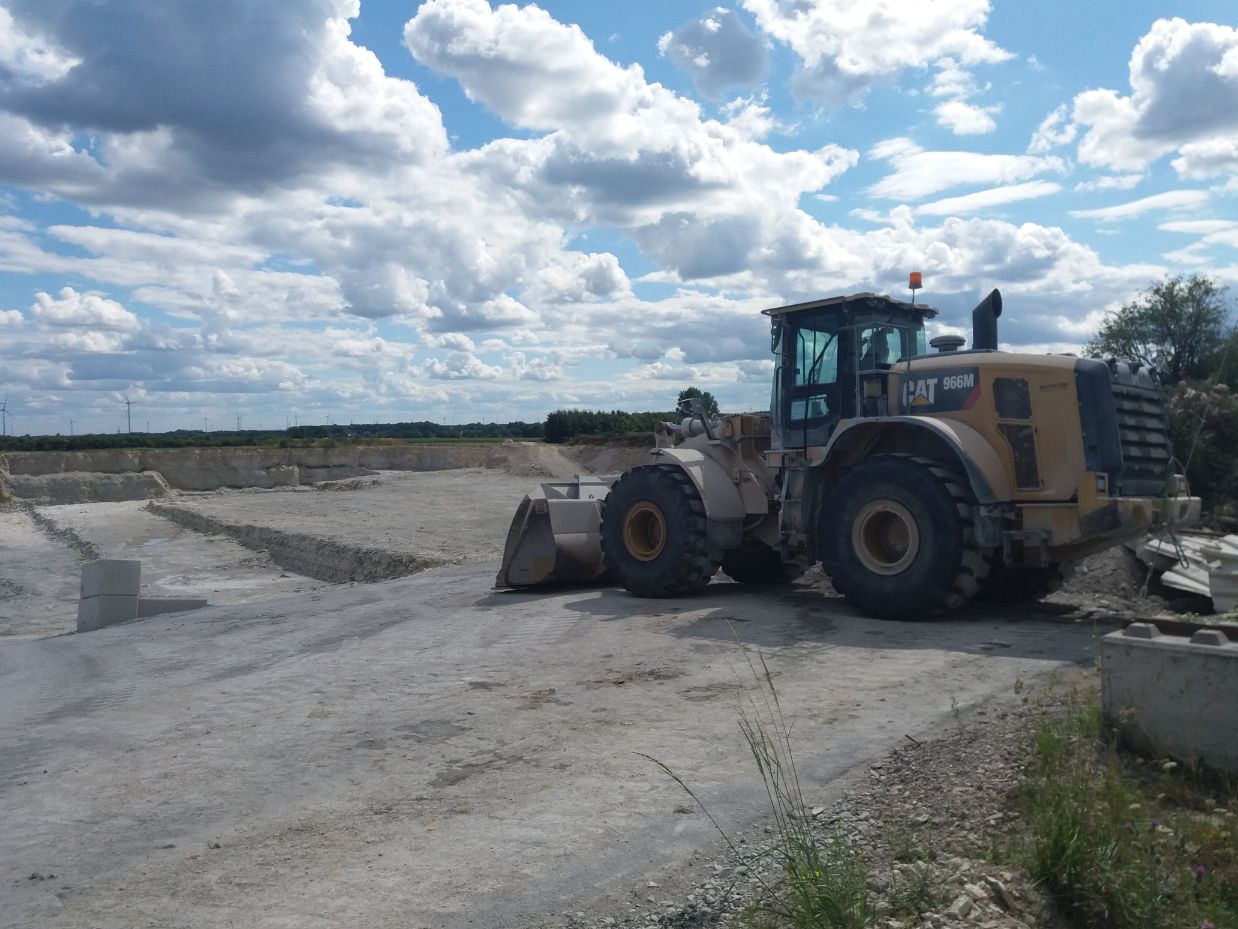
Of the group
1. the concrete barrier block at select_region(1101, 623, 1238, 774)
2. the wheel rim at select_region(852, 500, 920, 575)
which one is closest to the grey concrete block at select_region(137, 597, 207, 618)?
the wheel rim at select_region(852, 500, 920, 575)

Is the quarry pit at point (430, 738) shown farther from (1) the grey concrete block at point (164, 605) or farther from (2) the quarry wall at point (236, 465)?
(2) the quarry wall at point (236, 465)

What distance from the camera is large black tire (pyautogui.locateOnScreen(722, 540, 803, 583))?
12148 millimetres

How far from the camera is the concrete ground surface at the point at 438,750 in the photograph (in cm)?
454

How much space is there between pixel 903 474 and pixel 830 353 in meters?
2.03

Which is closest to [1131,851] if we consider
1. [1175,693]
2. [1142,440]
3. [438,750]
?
[1175,693]

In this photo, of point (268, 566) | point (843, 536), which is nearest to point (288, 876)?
point (843, 536)

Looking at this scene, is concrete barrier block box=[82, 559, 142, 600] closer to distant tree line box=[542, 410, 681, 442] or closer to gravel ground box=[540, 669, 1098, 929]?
gravel ground box=[540, 669, 1098, 929]

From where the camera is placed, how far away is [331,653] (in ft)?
32.7

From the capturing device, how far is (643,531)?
1184cm

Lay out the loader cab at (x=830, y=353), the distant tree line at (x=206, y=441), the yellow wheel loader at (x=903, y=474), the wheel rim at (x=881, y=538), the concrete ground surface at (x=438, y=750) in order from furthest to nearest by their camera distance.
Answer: the distant tree line at (x=206, y=441)
the loader cab at (x=830, y=353)
the wheel rim at (x=881, y=538)
the yellow wheel loader at (x=903, y=474)
the concrete ground surface at (x=438, y=750)

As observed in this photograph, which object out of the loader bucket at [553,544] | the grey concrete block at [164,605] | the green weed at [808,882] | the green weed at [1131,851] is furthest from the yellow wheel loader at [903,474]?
the grey concrete block at [164,605]

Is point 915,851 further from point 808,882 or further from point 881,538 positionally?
point 881,538

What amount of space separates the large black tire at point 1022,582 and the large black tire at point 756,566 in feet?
7.59

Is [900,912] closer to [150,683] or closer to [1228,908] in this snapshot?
[1228,908]
